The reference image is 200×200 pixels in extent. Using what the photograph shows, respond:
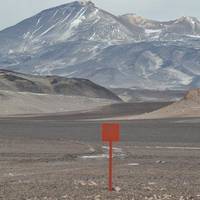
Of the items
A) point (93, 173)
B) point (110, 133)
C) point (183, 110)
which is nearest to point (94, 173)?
point (93, 173)

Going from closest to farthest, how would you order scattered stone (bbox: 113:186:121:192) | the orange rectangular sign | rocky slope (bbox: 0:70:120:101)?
the orange rectangular sign
scattered stone (bbox: 113:186:121:192)
rocky slope (bbox: 0:70:120:101)

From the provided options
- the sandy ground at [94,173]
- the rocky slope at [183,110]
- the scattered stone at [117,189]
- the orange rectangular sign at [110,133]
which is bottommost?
the rocky slope at [183,110]

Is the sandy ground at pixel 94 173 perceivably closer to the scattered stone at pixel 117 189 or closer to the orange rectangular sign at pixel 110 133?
the scattered stone at pixel 117 189

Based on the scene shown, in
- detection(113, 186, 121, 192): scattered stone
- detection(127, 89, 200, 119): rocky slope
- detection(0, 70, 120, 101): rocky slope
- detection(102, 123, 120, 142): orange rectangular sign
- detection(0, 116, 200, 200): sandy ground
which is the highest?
detection(102, 123, 120, 142): orange rectangular sign

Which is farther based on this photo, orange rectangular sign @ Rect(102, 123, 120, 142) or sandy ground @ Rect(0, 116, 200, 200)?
sandy ground @ Rect(0, 116, 200, 200)

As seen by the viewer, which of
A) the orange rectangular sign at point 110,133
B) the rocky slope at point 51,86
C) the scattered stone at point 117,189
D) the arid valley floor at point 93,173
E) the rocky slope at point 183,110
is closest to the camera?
the orange rectangular sign at point 110,133

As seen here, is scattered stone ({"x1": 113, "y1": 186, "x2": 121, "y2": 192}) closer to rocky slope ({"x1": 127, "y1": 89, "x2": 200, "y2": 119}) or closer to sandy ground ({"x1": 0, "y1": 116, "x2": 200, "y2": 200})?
sandy ground ({"x1": 0, "y1": 116, "x2": 200, "y2": 200})

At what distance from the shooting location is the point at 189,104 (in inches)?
3118

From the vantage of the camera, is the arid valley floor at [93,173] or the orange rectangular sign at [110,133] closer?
the orange rectangular sign at [110,133]

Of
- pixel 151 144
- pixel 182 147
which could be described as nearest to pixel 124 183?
pixel 182 147

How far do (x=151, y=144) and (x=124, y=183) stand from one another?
18.0 meters

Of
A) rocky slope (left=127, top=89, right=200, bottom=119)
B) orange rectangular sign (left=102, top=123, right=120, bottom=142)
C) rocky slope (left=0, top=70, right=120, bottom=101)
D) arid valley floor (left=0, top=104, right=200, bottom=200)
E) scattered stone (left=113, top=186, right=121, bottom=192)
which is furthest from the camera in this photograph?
rocky slope (left=0, top=70, right=120, bottom=101)

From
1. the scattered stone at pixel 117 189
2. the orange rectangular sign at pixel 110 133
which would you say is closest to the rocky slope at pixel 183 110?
the scattered stone at pixel 117 189

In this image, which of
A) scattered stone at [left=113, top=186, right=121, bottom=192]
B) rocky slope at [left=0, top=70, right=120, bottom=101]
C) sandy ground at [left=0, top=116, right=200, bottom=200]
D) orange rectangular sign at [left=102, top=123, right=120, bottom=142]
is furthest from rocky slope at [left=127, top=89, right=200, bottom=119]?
rocky slope at [left=0, top=70, right=120, bottom=101]
